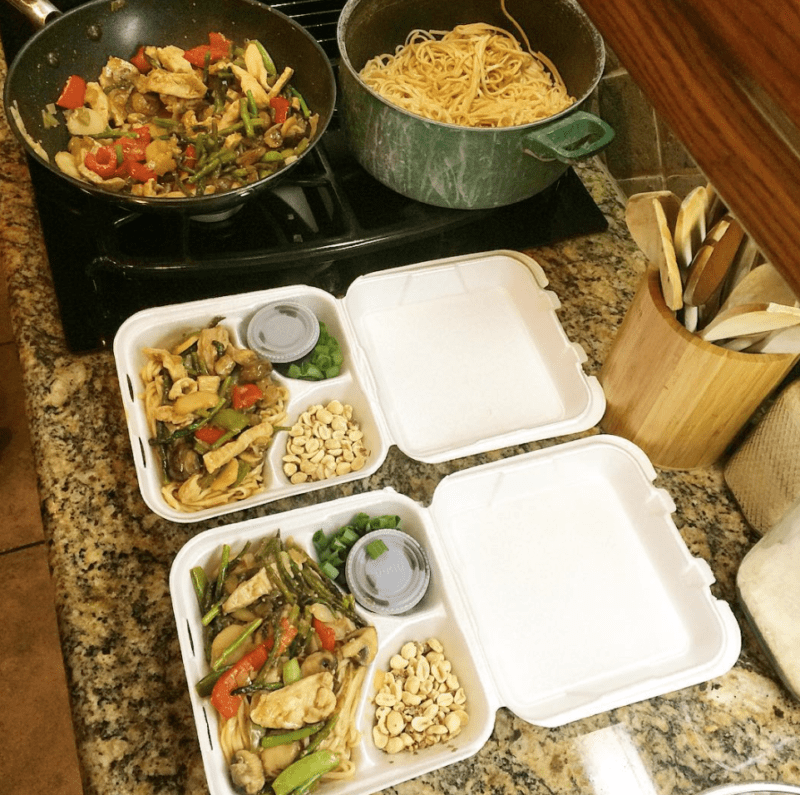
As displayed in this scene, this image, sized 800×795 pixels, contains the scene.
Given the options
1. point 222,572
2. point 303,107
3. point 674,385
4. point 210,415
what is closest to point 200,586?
point 222,572

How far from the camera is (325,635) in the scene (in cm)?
92

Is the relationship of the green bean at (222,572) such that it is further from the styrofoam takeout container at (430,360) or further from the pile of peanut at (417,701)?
the pile of peanut at (417,701)

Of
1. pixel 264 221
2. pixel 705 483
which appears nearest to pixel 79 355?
pixel 264 221

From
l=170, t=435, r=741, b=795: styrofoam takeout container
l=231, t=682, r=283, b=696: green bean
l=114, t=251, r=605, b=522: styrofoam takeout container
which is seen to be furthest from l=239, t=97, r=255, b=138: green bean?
l=231, t=682, r=283, b=696: green bean

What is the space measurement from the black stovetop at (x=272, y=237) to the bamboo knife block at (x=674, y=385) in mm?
371

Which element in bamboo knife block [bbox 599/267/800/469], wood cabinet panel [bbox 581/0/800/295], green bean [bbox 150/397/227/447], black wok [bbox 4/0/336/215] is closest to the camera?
wood cabinet panel [bbox 581/0/800/295]

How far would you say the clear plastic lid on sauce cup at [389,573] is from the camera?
0.95 meters

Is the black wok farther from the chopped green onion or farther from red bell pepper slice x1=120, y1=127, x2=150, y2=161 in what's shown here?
the chopped green onion

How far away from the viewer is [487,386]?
1.21m

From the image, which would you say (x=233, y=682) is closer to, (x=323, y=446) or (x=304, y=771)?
(x=304, y=771)

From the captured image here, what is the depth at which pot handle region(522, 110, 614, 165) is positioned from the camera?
1.07 m

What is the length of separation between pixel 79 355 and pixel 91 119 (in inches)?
17.4

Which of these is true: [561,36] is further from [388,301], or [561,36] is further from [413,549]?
[413,549]

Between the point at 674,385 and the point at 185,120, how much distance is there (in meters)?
0.97
